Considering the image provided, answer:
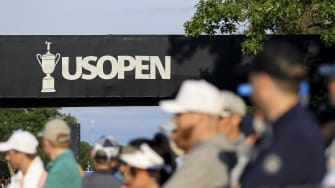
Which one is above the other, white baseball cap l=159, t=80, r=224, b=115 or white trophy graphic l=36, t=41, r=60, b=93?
white baseball cap l=159, t=80, r=224, b=115

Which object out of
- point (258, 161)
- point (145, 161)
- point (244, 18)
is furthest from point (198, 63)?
point (258, 161)

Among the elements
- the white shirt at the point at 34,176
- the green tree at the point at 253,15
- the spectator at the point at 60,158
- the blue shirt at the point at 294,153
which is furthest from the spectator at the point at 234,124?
the green tree at the point at 253,15

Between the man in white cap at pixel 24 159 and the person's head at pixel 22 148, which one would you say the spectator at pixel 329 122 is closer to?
the man in white cap at pixel 24 159

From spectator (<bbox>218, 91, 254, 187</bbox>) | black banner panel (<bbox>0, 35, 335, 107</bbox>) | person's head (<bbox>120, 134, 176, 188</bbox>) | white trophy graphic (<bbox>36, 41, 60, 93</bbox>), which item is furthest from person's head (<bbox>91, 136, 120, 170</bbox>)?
white trophy graphic (<bbox>36, 41, 60, 93</bbox>)

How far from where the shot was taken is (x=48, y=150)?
1016 centimetres

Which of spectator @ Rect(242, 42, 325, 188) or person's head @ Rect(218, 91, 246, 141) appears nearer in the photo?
spectator @ Rect(242, 42, 325, 188)

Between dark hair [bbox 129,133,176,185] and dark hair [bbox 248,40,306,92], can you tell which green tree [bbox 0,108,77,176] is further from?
dark hair [bbox 248,40,306,92]

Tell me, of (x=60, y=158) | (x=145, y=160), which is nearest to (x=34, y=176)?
(x=60, y=158)

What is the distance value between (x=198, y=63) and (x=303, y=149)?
26.6 metres

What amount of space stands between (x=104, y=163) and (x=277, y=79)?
16.3 feet

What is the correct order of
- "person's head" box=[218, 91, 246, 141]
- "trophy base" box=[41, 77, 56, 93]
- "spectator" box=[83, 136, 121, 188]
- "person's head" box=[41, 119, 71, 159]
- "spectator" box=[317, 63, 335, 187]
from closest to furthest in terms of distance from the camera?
1. "spectator" box=[317, 63, 335, 187]
2. "person's head" box=[218, 91, 246, 141]
3. "person's head" box=[41, 119, 71, 159]
4. "spectator" box=[83, 136, 121, 188]
5. "trophy base" box=[41, 77, 56, 93]

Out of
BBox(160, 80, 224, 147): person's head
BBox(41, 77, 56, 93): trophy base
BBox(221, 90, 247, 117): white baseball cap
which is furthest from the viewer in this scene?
BBox(41, 77, 56, 93): trophy base

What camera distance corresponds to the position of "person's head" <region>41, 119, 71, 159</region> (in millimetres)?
10016

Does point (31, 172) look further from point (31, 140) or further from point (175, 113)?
point (175, 113)
